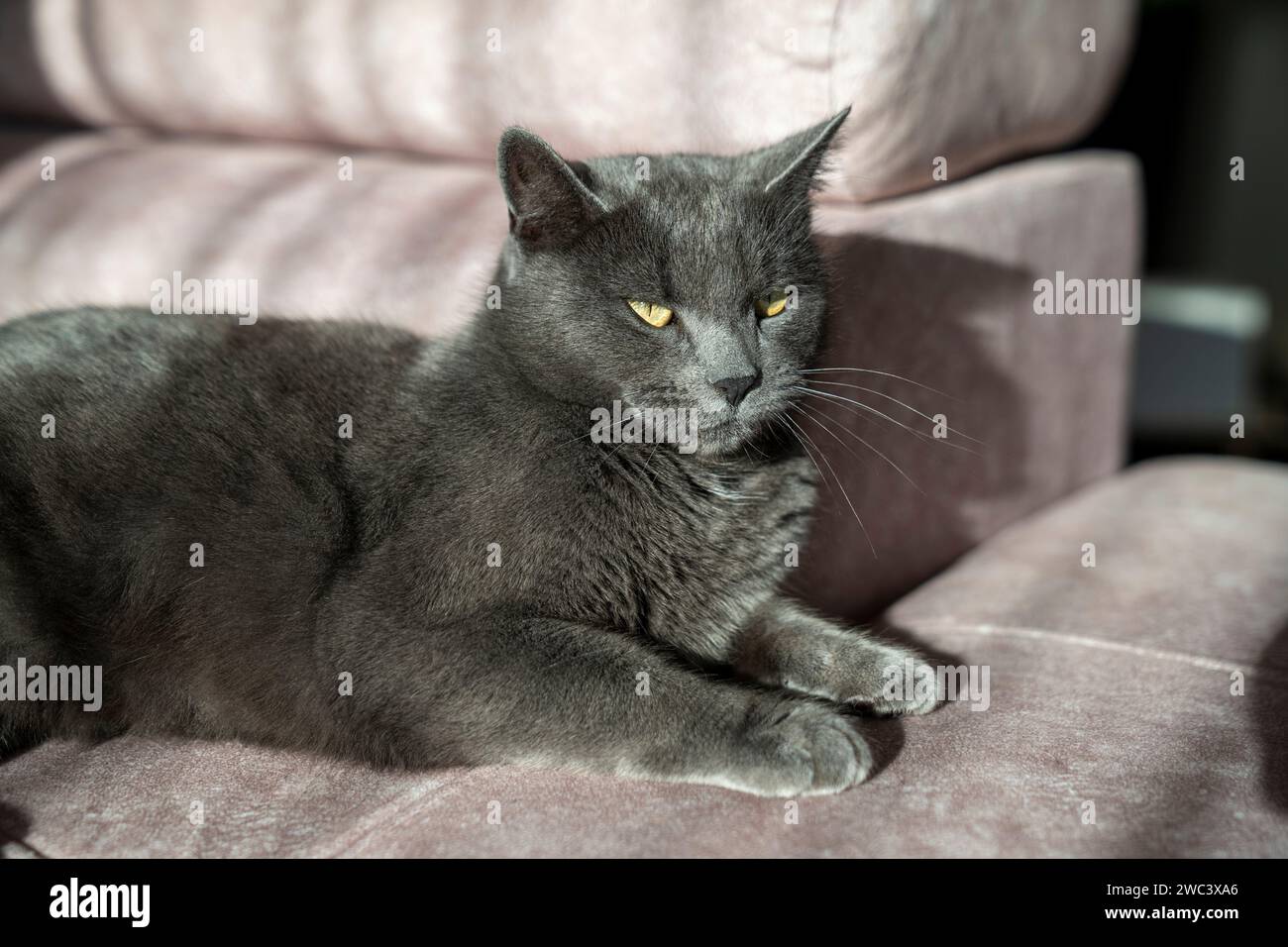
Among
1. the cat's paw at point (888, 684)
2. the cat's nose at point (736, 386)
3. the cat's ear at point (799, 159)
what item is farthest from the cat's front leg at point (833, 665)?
the cat's ear at point (799, 159)

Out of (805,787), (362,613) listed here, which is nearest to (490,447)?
(362,613)

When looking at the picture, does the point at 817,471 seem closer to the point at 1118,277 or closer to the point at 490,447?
the point at 490,447

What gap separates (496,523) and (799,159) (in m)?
0.50

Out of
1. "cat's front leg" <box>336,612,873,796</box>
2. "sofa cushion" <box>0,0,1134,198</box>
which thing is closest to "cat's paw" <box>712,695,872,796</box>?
"cat's front leg" <box>336,612,873,796</box>

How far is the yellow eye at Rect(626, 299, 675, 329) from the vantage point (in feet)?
3.75

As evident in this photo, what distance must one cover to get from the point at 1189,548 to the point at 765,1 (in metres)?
1.07

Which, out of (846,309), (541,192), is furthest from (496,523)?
(846,309)

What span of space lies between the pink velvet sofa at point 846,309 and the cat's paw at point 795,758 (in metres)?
0.02

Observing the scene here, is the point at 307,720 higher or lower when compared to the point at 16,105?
lower

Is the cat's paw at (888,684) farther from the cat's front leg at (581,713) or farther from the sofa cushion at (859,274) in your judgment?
the sofa cushion at (859,274)

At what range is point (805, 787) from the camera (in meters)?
1.03

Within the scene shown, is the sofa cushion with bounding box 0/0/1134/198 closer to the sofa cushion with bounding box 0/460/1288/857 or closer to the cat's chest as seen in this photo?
the cat's chest

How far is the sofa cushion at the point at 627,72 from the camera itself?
4.67 ft

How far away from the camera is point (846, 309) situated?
1.42 m
